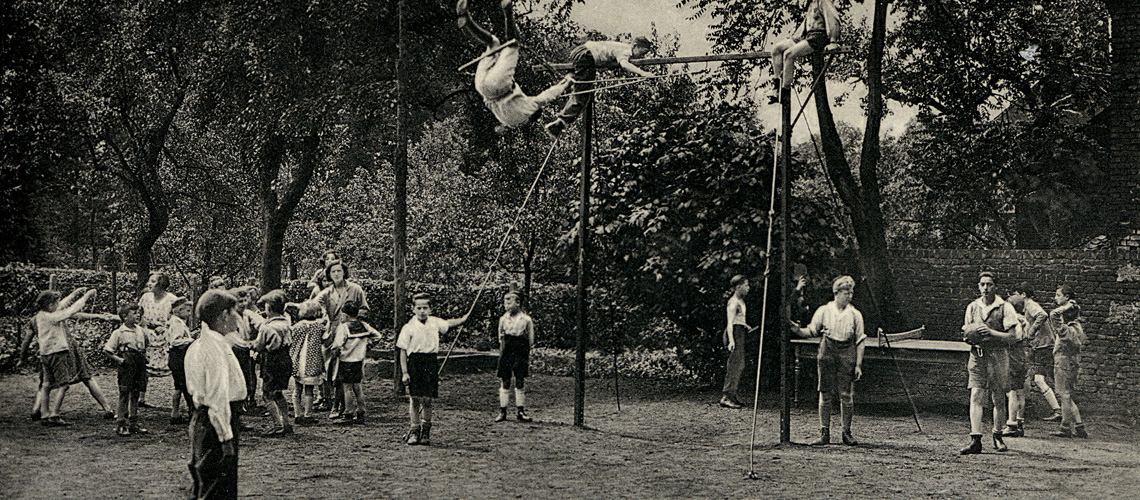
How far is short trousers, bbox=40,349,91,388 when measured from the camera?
9.74 m

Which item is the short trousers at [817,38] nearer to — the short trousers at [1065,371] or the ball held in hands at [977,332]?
the ball held in hands at [977,332]

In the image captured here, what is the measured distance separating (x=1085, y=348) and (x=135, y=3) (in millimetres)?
15464

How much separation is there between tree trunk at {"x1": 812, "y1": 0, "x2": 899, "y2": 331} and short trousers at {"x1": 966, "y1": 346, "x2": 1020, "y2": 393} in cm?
465

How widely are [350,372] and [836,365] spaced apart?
530 cm

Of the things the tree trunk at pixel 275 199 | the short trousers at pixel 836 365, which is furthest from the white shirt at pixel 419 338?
the tree trunk at pixel 275 199

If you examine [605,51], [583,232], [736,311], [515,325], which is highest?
[605,51]

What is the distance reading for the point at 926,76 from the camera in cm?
1452

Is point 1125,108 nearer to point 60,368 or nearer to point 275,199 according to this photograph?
point 60,368

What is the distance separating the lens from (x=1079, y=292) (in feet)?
41.1

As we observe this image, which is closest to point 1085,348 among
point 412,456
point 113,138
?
point 412,456

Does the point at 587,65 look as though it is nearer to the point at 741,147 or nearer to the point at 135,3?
the point at 741,147

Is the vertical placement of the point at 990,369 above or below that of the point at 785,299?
below

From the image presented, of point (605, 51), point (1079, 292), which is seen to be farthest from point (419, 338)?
point (1079, 292)

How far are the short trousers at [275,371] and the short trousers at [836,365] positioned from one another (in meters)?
5.54
